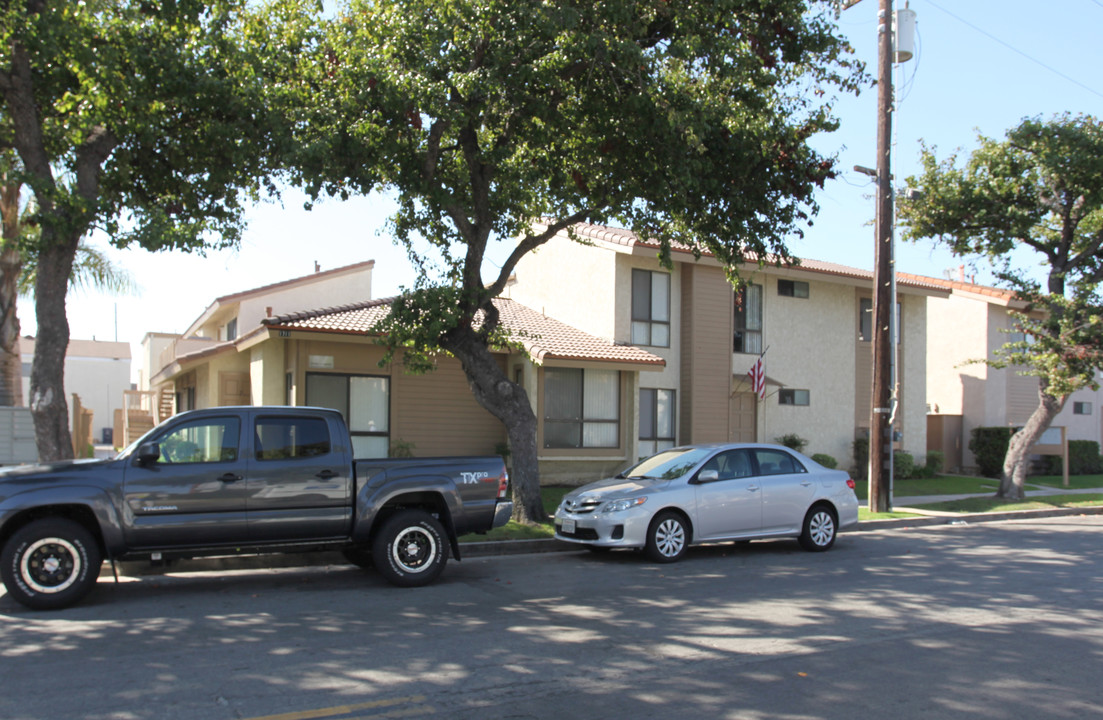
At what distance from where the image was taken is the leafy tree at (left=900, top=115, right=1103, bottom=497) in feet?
62.3

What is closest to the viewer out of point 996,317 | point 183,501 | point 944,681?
point 944,681

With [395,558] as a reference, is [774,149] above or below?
above

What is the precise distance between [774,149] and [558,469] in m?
10.5

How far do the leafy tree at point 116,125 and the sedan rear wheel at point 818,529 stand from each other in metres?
9.07

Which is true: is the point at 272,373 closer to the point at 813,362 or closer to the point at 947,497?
the point at 813,362

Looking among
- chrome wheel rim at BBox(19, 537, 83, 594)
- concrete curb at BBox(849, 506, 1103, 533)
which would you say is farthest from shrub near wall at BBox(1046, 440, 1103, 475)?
chrome wheel rim at BBox(19, 537, 83, 594)

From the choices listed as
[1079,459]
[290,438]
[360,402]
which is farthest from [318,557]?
[1079,459]

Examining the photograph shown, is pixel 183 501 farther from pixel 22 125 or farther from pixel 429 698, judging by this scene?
pixel 22 125

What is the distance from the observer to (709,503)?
37.8ft

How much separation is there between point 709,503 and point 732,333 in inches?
516

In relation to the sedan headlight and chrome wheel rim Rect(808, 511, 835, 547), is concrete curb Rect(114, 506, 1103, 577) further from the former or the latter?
chrome wheel rim Rect(808, 511, 835, 547)

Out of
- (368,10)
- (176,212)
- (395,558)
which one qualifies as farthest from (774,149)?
(176,212)

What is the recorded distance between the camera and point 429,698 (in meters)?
5.59

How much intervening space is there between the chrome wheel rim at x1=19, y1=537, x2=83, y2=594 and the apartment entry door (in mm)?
18189
